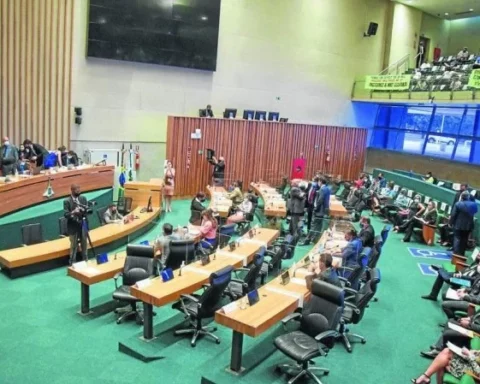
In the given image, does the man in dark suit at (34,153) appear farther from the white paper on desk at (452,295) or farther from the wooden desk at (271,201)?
the white paper on desk at (452,295)

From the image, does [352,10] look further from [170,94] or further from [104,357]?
[104,357]

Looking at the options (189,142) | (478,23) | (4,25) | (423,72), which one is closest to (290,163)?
(189,142)

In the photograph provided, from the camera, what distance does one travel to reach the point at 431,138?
21.5 m

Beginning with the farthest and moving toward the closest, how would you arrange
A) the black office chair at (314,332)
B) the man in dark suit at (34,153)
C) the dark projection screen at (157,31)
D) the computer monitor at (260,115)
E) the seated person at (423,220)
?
1. the computer monitor at (260,115)
2. the dark projection screen at (157,31)
3. the seated person at (423,220)
4. the man in dark suit at (34,153)
5. the black office chair at (314,332)

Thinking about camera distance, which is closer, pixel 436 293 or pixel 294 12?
pixel 436 293

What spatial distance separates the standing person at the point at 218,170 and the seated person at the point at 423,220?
652 centimetres

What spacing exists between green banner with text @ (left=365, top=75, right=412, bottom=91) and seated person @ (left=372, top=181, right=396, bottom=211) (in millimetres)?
4887

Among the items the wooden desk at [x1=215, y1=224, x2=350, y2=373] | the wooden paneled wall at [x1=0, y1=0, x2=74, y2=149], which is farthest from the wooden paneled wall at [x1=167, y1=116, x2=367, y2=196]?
the wooden desk at [x1=215, y1=224, x2=350, y2=373]

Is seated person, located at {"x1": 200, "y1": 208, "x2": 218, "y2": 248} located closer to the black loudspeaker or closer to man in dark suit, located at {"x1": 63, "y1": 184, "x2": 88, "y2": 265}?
man in dark suit, located at {"x1": 63, "y1": 184, "x2": 88, "y2": 265}

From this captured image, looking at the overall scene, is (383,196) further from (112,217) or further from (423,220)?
(112,217)

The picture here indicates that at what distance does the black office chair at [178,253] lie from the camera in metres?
7.41

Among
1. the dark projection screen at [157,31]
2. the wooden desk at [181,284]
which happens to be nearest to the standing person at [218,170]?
the dark projection screen at [157,31]

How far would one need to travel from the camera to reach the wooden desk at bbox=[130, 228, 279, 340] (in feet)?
19.8

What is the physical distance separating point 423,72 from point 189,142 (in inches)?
416
